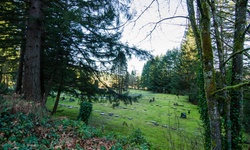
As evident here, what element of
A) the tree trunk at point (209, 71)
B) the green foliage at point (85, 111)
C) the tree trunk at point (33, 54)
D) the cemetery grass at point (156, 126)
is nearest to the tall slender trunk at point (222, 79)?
the tree trunk at point (209, 71)

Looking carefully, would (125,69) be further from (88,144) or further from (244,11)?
(244,11)

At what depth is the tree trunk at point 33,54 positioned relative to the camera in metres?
4.07

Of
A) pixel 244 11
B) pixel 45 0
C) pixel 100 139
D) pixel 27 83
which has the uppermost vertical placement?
pixel 45 0

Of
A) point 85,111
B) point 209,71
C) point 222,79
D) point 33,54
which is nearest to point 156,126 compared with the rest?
point 85,111

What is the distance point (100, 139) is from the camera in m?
3.24

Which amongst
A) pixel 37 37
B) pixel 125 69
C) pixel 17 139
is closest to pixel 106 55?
pixel 125 69

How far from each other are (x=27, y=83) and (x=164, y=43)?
3.81m

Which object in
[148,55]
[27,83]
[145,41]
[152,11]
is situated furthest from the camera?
[148,55]

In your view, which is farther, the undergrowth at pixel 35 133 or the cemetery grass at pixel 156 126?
the cemetery grass at pixel 156 126

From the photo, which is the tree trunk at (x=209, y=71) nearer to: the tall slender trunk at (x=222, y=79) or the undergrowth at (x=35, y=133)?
the tall slender trunk at (x=222, y=79)

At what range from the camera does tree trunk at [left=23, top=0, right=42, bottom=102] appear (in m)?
4.07

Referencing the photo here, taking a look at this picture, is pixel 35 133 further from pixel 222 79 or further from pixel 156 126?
pixel 156 126

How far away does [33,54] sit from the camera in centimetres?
417

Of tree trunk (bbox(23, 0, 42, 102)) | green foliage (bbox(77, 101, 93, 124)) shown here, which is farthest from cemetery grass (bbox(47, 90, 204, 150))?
tree trunk (bbox(23, 0, 42, 102))
